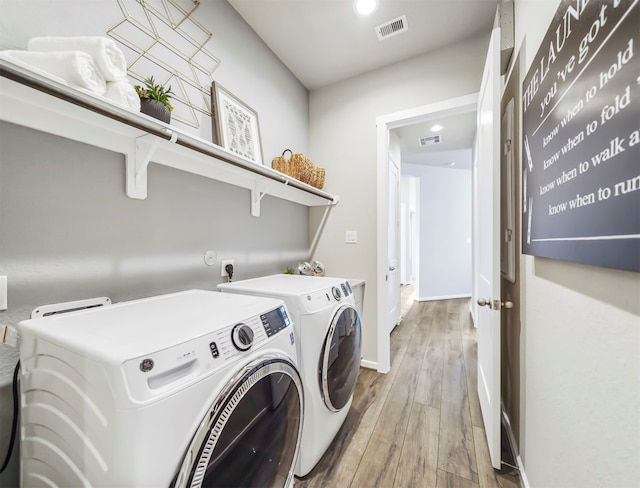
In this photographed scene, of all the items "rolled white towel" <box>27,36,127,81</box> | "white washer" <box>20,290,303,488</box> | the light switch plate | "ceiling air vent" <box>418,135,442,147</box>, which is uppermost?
"ceiling air vent" <box>418,135,442,147</box>

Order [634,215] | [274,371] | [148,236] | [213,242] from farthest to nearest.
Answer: [213,242]
[148,236]
[274,371]
[634,215]

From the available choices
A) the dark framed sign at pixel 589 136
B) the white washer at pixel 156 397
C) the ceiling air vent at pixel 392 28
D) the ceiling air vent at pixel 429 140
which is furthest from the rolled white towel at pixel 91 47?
the ceiling air vent at pixel 429 140

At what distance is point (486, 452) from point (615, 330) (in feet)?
4.11

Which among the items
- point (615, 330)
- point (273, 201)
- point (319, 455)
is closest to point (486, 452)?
point (319, 455)

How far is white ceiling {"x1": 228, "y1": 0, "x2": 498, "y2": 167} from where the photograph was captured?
174 cm

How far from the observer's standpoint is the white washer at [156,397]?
52 cm

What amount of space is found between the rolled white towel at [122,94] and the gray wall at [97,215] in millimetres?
250

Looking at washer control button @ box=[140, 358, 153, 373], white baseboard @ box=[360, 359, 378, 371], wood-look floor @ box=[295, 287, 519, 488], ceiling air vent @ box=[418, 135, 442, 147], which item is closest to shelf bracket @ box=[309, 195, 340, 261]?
white baseboard @ box=[360, 359, 378, 371]

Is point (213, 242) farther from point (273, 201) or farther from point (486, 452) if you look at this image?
point (486, 452)

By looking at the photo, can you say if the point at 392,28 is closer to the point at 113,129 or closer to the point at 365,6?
the point at 365,6

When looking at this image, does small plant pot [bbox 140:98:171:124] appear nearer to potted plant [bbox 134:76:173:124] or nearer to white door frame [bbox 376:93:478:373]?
potted plant [bbox 134:76:173:124]

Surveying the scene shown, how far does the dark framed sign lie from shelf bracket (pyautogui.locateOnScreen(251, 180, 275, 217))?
4.88ft

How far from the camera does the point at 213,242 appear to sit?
1.60 m

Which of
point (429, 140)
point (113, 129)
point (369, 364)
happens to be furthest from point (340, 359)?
point (429, 140)
